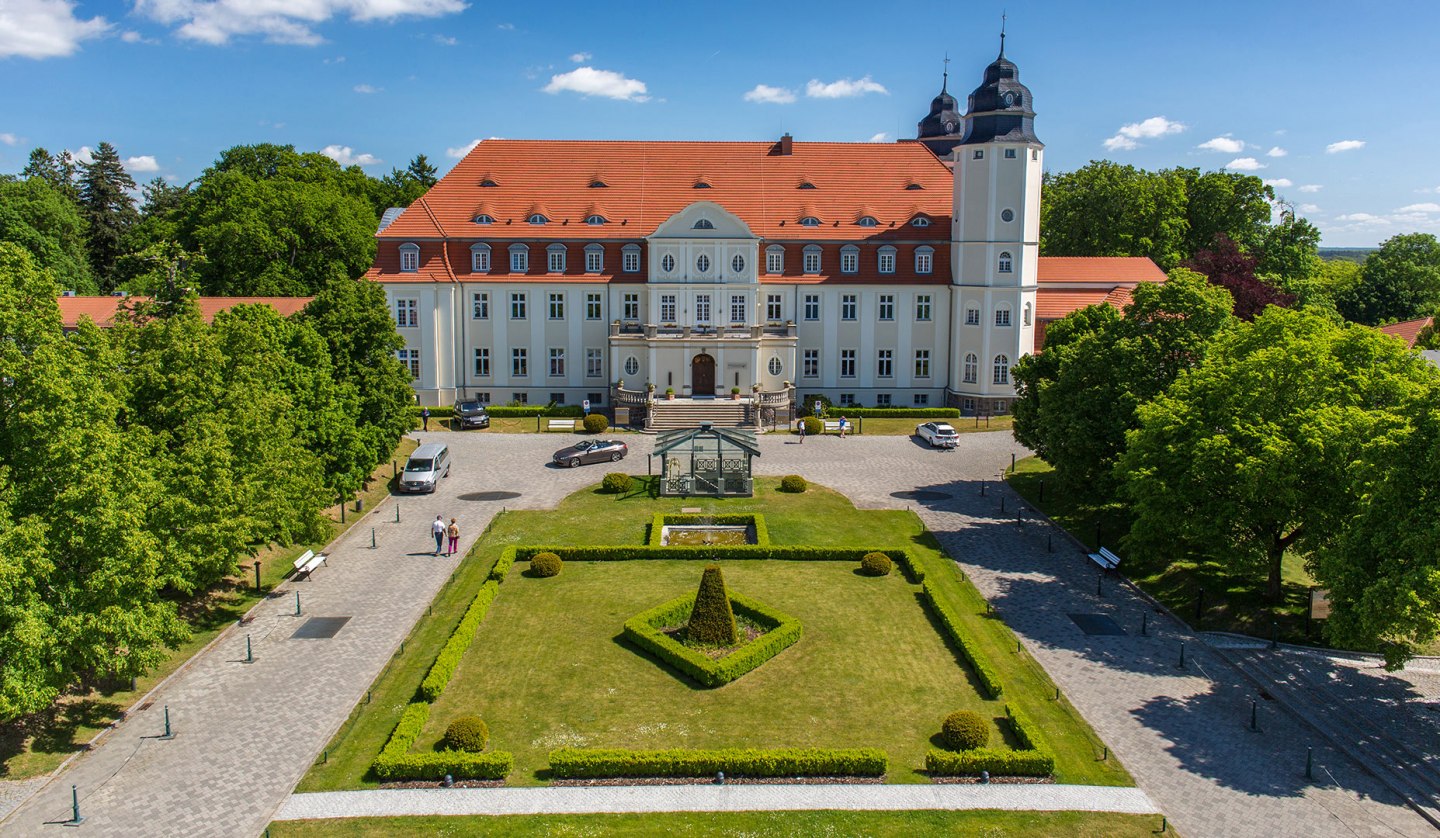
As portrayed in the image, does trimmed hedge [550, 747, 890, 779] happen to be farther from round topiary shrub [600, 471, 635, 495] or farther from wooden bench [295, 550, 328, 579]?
round topiary shrub [600, 471, 635, 495]

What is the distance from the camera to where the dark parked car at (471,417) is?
55.1 m

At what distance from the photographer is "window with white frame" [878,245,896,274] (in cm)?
6088

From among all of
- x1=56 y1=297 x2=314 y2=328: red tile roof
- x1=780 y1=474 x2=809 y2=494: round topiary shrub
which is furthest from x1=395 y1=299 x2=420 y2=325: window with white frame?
x1=780 y1=474 x2=809 y2=494: round topiary shrub

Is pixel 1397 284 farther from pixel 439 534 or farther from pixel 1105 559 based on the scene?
pixel 439 534

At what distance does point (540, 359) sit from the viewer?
2386 inches

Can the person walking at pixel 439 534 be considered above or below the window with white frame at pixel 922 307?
below

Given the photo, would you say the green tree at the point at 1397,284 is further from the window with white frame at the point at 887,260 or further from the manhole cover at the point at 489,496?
the manhole cover at the point at 489,496

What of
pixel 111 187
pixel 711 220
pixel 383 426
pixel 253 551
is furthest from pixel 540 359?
pixel 111 187

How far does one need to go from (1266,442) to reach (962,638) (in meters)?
9.44

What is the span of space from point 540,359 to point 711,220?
12.6m

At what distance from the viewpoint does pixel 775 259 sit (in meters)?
60.5

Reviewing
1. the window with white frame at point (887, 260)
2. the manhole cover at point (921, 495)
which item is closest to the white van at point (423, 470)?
the manhole cover at point (921, 495)

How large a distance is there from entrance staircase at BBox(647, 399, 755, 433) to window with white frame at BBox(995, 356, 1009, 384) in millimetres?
14237

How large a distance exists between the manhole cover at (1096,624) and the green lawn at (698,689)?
7.77 ft
